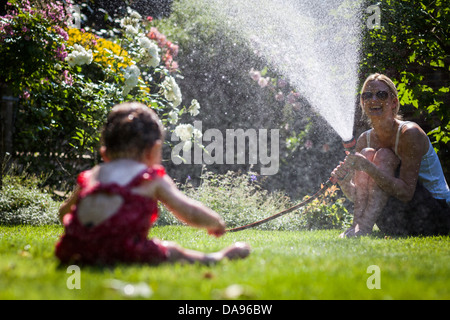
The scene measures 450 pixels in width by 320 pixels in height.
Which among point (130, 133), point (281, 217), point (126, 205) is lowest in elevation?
point (281, 217)

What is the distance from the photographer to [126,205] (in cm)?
184

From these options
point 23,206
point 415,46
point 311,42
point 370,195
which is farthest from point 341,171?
point 311,42

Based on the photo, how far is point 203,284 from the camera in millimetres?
1566

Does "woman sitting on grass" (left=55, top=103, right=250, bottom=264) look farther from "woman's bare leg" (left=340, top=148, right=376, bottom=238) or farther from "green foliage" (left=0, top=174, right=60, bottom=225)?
"green foliage" (left=0, top=174, right=60, bottom=225)

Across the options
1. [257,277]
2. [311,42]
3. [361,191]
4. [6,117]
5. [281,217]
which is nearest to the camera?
[257,277]

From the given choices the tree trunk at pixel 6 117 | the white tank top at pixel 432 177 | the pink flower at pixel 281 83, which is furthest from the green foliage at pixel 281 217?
the pink flower at pixel 281 83

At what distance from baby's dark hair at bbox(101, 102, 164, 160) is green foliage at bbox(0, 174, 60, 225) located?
3.05m

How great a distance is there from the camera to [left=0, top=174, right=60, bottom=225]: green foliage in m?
4.67

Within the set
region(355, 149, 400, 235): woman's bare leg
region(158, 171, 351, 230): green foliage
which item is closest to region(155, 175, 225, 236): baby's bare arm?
region(355, 149, 400, 235): woman's bare leg

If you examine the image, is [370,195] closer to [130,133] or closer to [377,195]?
[377,195]

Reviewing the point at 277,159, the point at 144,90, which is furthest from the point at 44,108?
the point at 277,159

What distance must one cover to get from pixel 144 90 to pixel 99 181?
11.1 ft

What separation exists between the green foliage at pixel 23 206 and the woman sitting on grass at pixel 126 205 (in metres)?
2.95

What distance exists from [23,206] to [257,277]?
12.7 feet
